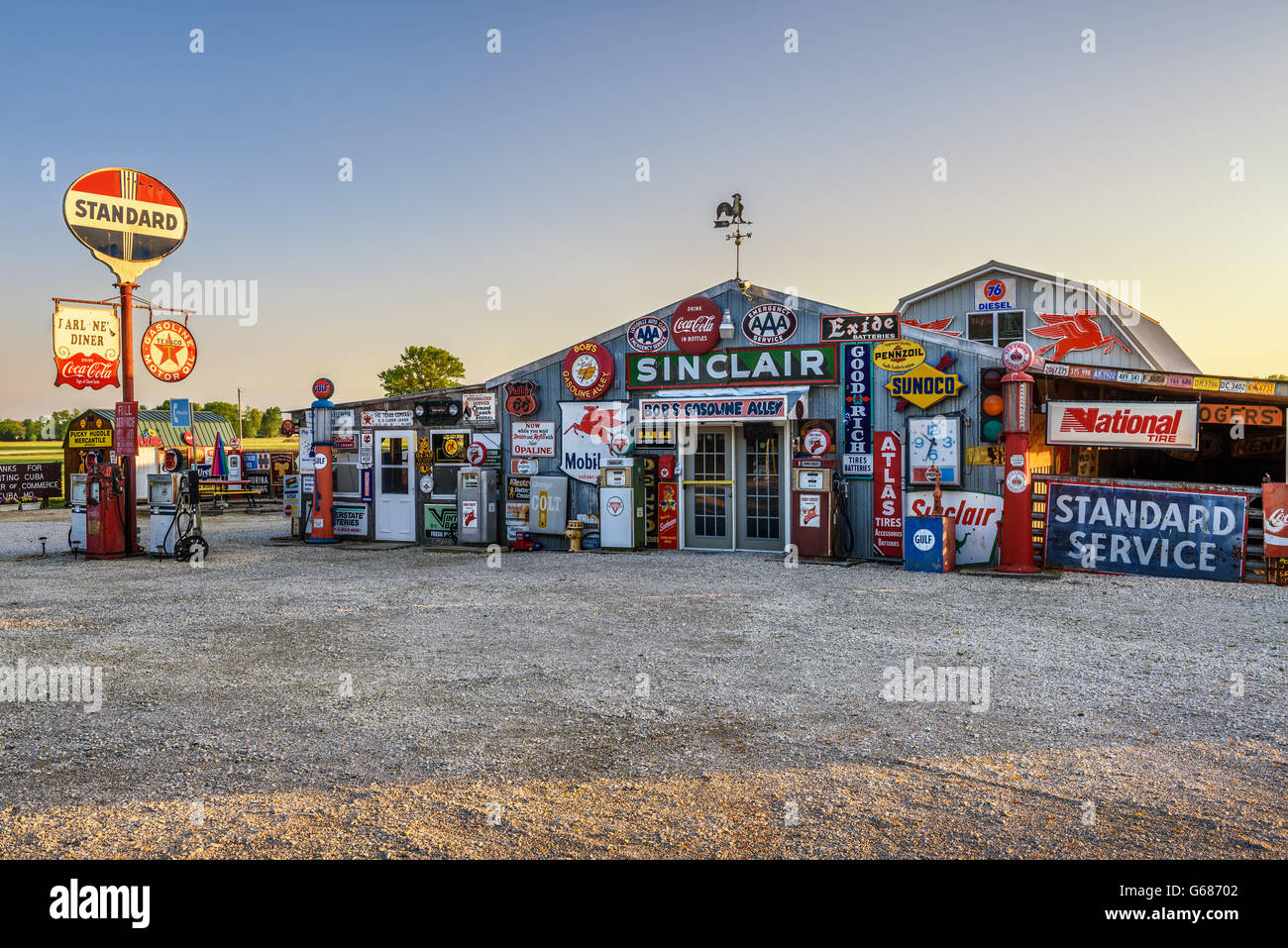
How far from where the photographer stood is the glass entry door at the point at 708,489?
14.8 meters

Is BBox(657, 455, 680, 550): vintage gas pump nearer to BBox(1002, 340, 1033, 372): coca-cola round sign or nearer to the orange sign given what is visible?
BBox(1002, 340, 1033, 372): coca-cola round sign

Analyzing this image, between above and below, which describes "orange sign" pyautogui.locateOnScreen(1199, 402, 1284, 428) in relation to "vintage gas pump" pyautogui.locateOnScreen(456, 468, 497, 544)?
above

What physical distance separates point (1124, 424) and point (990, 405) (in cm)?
183

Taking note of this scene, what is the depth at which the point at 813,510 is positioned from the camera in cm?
1359

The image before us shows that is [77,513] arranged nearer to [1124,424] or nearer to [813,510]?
[813,510]

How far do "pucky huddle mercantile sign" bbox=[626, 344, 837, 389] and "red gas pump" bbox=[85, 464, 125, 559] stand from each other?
917 centimetres

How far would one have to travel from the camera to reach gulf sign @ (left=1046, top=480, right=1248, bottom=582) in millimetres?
10969

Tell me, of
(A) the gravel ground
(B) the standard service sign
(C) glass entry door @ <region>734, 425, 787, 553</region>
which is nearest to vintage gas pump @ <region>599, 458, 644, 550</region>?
(C) glass entry door @ <region>734, 425, 787, 553</region>

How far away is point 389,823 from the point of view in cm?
393

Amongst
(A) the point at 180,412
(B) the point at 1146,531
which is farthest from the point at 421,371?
(B) the point at 1146,531

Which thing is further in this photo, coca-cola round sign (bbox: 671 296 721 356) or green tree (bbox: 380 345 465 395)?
green tree (bbox: 380 345 465 395)

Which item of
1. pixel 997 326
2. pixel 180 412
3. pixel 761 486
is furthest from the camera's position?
pixel 180 412

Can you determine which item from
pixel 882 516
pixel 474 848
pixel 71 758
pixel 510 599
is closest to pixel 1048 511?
pixel 882 516
